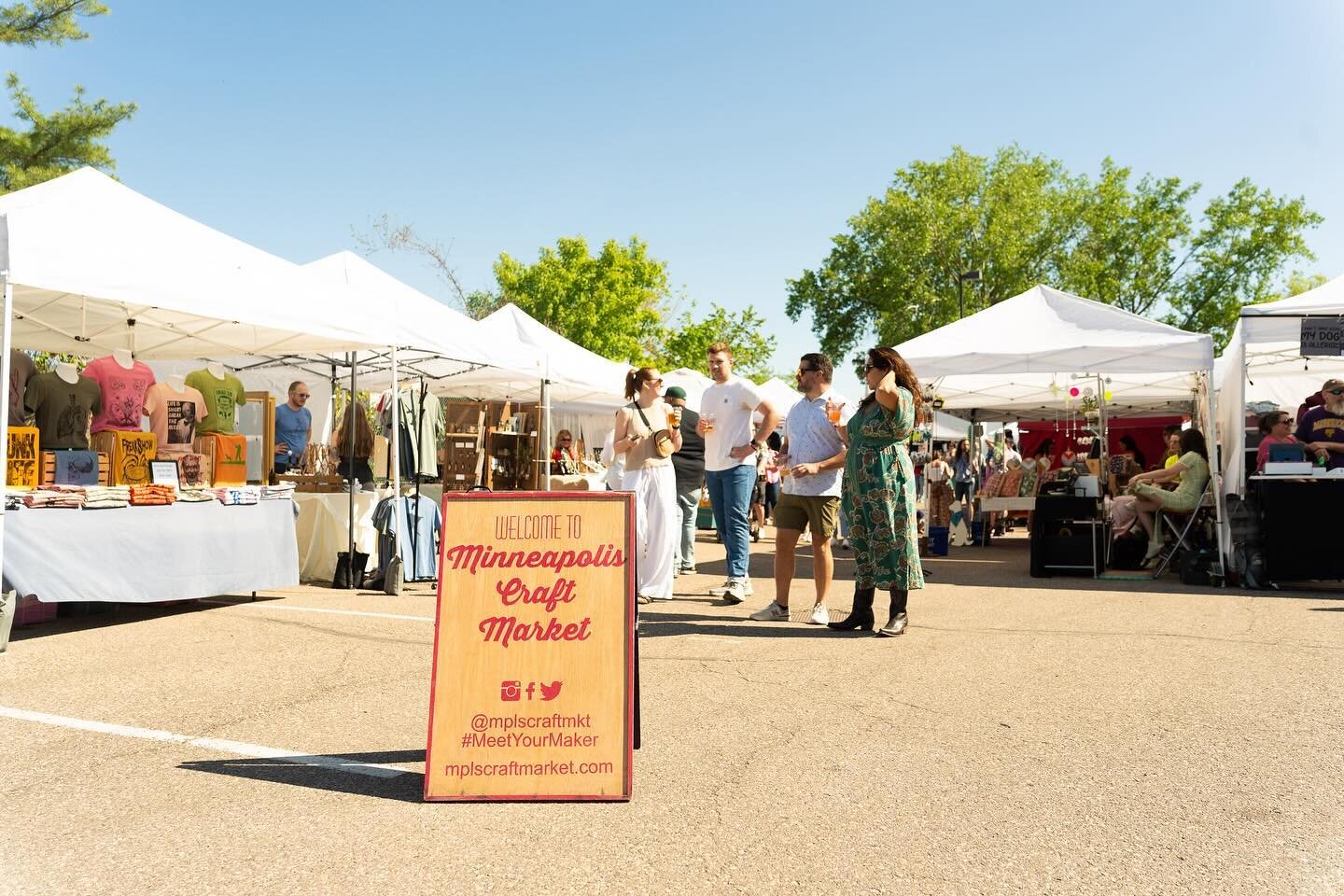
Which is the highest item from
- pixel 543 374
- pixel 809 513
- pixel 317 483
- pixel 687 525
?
pixel 543 374

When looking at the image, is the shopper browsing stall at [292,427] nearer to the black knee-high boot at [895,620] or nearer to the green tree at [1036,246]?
the black knee-high boot at [895,620]

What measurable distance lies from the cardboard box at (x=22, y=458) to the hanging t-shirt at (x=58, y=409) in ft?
1.04

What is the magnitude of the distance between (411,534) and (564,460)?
7.67 m

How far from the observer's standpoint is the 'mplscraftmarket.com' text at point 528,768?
3.87 m

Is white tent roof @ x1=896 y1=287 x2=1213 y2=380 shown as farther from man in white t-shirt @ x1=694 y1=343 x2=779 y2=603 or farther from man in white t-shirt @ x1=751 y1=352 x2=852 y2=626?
man in white t-shirt @ x1=751 y1=352 x2=852 y2=626

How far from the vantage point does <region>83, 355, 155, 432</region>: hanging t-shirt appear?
820 centimetres

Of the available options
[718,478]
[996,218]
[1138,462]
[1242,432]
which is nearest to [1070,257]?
[996,218]

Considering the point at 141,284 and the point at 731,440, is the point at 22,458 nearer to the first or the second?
the point at 141,284

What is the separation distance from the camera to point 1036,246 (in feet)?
147

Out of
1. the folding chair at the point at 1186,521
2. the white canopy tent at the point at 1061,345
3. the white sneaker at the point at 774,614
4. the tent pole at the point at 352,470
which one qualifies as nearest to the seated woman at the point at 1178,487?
the folding chair at the point at 1186,521

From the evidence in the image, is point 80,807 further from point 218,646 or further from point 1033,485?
point 1033,485

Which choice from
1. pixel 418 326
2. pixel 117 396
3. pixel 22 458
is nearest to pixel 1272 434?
pixel 418 326

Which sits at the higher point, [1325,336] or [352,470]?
[1325,336]

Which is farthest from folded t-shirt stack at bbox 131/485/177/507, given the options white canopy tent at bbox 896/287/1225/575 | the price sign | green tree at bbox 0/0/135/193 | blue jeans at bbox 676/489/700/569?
green tree at bbox 0/0/135/193
